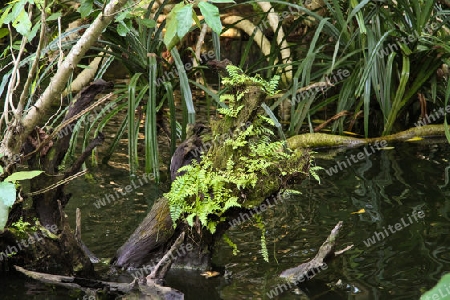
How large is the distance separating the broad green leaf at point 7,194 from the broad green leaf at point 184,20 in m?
0.83

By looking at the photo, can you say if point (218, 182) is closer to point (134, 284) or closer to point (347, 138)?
point (134, 284)

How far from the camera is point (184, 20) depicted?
7.90 ft

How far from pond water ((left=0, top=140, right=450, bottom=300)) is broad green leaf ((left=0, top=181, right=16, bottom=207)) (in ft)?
3.18

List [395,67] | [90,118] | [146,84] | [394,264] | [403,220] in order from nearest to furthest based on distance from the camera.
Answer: [394,264] < [403,220] < [146,84] < [90,118] < [395,67]

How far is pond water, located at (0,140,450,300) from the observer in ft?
10.9

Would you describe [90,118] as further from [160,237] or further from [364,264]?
[364,264]

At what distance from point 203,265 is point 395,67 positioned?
3865 mm

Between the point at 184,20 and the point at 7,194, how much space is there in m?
0.90

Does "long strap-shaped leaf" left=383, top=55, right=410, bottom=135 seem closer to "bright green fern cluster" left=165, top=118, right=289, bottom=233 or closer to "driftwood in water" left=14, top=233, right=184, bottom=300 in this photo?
"bright green fern cluster" left=165, top=118, right=289, bottom=233

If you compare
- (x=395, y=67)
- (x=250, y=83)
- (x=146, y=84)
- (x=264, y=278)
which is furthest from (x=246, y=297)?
(x=395, y=67)

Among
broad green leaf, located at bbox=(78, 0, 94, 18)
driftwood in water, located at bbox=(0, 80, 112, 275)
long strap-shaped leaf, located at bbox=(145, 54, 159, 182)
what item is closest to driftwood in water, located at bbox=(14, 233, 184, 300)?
driftwood in water, located at bbox=(0, 80, 112, 275)

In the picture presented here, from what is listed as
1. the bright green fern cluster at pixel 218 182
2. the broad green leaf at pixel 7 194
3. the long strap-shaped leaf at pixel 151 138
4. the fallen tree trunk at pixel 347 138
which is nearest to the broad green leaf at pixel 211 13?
the broad green leaf at pixel 7 194

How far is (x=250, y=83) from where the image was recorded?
3.42m

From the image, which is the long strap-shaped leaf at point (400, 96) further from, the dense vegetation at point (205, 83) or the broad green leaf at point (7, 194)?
the broad green leaf at point (7, 194)
